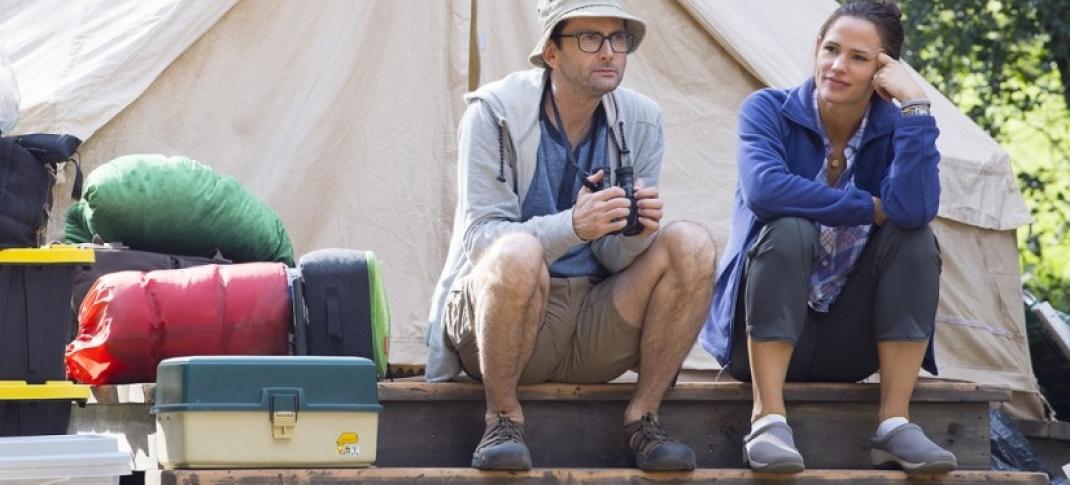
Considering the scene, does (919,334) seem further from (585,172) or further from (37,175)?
(37,175)

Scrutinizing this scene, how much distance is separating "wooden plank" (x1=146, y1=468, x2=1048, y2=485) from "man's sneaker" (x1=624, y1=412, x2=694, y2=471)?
0.03 meters

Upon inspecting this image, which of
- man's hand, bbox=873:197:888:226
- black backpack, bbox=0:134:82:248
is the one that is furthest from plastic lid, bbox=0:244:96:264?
man's hand, bbox=873:197:888:226

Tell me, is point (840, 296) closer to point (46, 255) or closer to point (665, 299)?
point (665, 299)

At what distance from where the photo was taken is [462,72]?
Result: 17.1ft

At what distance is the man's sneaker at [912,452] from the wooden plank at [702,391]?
163 mm

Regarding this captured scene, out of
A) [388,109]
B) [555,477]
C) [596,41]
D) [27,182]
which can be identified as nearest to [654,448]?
[555,477]

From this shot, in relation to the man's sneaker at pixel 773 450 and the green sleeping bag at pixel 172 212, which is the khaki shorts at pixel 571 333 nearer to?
the man's sneaker at pixel 773 450

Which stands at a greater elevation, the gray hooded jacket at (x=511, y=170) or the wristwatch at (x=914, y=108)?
the wristwatch at (x=914, y=108)

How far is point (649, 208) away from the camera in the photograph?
11.7 ft

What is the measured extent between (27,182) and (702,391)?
1594mm

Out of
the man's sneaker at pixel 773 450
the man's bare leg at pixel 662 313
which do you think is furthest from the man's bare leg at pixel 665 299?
the man's sneaker at pixel 773 450

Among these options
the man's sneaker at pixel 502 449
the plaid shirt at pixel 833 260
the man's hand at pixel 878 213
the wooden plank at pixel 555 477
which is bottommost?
the wooden plank at pixel 555 477

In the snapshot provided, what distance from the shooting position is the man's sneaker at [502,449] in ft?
11.4

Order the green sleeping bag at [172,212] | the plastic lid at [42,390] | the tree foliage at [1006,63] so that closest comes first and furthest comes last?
the plastic lid at [42,390] → the green sleeping bag at [172,212] → the tree foliage at [1006,63]
